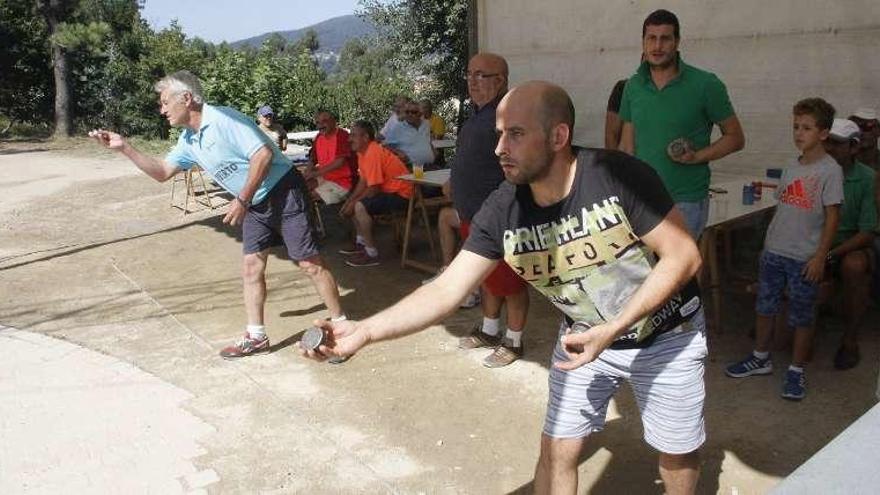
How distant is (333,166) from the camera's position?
24.8 feet

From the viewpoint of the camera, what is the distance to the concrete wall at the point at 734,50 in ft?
17.0

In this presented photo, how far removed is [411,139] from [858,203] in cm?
496

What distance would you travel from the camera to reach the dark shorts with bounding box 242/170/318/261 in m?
4.65

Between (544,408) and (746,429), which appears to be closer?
(746,429)

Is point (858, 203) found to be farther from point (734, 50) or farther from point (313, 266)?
point (313, 266)

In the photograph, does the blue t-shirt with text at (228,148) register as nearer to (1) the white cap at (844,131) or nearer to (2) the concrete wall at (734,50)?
(1) the white cap at (844,131)

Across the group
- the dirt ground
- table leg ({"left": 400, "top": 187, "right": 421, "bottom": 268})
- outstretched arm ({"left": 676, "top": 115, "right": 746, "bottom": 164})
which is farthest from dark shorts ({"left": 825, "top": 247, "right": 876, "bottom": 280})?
table leg ({"left": 400, "top": 187, "right": 421, "bottom": 268})

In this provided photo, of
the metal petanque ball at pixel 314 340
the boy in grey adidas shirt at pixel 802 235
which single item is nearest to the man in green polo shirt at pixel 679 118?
the boy in grey adidas shirt at pixel 802 235

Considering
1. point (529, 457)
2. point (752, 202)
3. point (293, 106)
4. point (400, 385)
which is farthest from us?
point (293, 106)

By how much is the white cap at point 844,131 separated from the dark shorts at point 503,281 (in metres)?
1.78

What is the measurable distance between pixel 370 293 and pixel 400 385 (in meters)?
1.88

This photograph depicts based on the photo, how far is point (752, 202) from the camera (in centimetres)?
484

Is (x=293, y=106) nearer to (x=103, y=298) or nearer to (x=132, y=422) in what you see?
(x=103, y=298)

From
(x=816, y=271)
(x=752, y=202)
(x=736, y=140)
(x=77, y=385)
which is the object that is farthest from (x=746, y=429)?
(x=77, y=385)
